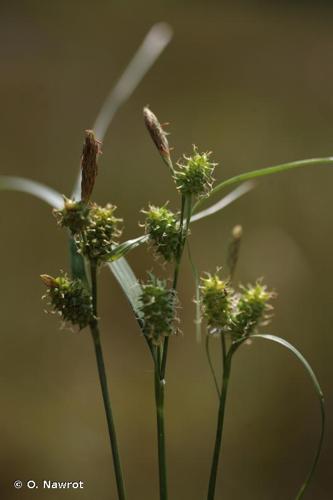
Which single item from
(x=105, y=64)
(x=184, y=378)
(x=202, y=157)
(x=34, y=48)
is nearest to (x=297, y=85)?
(x=105, y=64)

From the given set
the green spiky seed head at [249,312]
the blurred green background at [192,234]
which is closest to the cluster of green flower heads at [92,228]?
the green spiky seed head at [249,312]

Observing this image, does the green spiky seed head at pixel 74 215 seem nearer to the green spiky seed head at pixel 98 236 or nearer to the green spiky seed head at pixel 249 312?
the green spiky seed head at pixel 98 236

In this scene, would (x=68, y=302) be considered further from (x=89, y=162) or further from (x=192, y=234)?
(x=192, y=234)

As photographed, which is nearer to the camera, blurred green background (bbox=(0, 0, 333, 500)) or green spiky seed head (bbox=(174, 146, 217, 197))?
green spiky seed head (bbox=(174, 146, 217, 197))

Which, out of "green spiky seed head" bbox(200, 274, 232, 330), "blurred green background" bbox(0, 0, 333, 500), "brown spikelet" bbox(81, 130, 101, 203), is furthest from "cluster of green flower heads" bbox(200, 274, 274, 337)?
"blurred green background" bbox(0, 0, 333, 500)

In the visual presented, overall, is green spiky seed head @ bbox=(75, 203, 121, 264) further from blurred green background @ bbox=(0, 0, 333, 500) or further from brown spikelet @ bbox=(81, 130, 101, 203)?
blurred green background @ bbox=(0, 0, 333, 500)

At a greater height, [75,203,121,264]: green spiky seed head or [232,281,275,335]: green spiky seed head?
[75,203,121,264]: green spiky seed head

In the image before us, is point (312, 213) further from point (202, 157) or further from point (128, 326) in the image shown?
point (202, 157)
